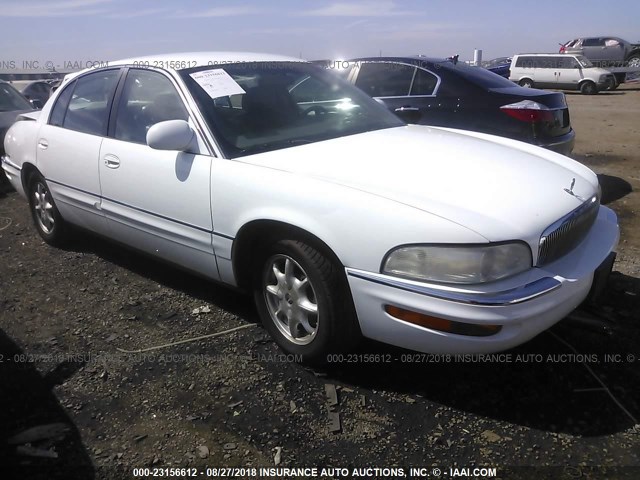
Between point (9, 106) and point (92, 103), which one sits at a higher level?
point (92, 103)

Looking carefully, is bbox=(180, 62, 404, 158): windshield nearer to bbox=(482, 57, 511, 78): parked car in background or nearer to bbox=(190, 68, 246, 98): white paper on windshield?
bbox=(190, 68, 246, 98): white paper on windshield

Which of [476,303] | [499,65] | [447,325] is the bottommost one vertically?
[499,65]

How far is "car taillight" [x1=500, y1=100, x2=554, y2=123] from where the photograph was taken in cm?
538

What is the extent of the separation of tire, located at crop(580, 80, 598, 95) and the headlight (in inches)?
844

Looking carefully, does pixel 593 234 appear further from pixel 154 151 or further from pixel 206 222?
pixel 154 151

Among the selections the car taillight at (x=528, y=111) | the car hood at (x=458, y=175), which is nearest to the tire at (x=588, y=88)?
the car taillight at (x=528, y=111)

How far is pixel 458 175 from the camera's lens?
8.69ft

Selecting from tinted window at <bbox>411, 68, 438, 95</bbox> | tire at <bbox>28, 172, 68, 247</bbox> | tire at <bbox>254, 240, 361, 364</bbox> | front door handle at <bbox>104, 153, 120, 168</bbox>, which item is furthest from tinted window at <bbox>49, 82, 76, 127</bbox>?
tinted window at <bbox>411, 68, 438, 95</bbox>

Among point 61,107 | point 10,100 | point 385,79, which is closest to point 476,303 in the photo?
point 61,107

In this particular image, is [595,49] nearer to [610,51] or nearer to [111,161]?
[610,51]

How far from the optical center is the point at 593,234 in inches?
114

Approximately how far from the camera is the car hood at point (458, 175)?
2.34 m

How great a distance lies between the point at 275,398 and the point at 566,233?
1.57 meters

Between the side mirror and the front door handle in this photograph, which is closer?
the side mirror
